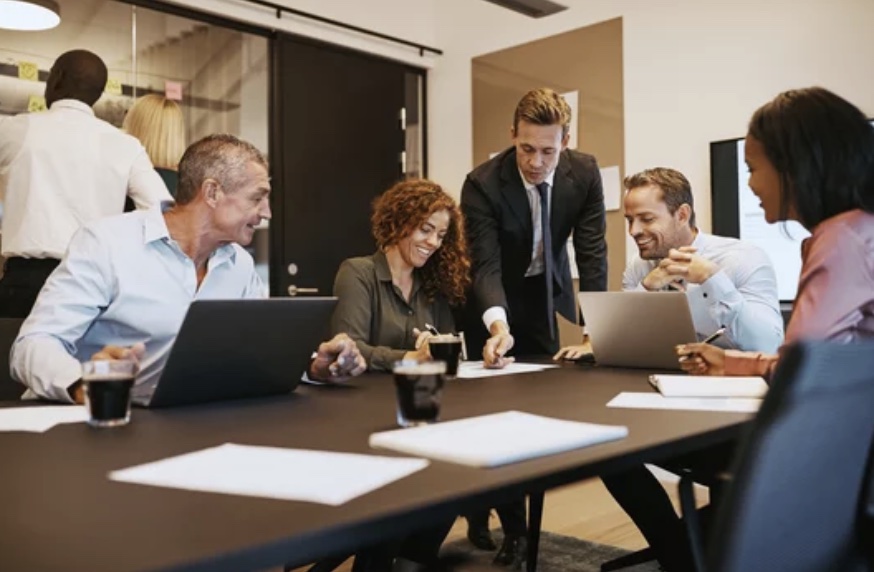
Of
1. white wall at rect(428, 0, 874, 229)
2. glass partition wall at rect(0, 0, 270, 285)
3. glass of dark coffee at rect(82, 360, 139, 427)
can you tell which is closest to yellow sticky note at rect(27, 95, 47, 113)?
glass partition wall at rect(0, 0, 270, 285)

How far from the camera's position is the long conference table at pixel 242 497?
64cm

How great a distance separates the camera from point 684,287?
2.38 m

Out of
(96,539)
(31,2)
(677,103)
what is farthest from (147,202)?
(677,103)

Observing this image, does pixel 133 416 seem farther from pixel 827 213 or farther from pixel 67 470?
pixel 827 213

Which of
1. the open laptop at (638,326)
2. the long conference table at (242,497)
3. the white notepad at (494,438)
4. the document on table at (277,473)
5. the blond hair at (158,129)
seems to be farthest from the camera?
the blond hair at (158,129)

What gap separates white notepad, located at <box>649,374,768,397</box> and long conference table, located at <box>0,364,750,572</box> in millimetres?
→ 143

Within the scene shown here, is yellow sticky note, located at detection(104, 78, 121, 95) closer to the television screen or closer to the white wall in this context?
the white wall

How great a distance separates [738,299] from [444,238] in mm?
914

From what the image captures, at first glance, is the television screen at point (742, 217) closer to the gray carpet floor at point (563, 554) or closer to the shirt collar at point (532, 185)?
the shirt collar at point (532, 185)

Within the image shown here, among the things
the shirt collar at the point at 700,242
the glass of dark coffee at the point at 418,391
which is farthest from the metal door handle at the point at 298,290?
the glass of dark coffee at the point at 418,391

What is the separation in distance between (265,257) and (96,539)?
3983mm

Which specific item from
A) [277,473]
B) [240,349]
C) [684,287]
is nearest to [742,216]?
[684,287]

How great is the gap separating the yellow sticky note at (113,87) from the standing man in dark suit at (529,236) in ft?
6.87

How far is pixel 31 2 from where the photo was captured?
3.57 m
